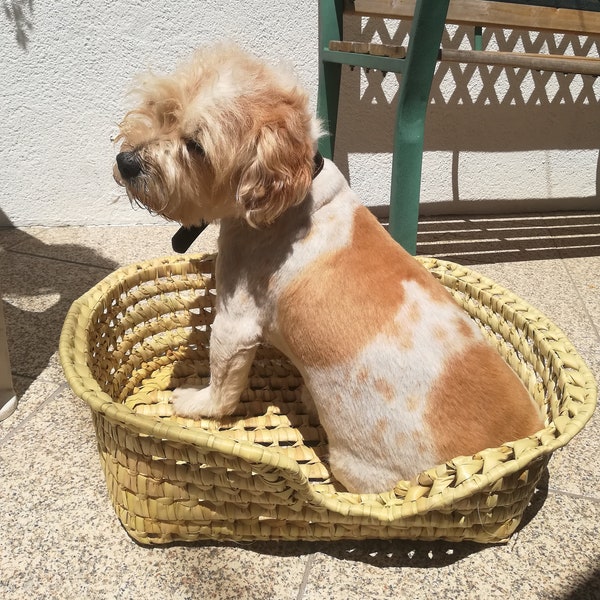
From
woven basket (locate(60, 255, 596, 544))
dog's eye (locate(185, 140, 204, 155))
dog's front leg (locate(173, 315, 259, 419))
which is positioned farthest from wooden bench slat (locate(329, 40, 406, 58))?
dog's front leg (locate(173, 315, 259, 419))

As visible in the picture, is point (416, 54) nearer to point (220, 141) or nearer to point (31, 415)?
point (220, 141)

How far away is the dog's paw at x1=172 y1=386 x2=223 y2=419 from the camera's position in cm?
176

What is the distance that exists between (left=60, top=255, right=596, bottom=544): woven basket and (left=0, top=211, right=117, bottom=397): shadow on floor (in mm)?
369

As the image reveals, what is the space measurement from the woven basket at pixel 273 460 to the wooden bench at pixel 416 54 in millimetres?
574

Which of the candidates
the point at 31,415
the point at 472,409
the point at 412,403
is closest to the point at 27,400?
the point at 31,415

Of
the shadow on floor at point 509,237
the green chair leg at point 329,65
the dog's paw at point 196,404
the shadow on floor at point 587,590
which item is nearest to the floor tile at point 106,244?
the green chair leg at point 329,65

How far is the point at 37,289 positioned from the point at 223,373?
131 cm

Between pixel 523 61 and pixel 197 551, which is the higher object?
pixel 523 61

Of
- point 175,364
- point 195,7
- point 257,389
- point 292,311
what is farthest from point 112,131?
point 292,311

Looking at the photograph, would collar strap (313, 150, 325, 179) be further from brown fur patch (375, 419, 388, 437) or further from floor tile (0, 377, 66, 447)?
floor tile (0, 377, 66, 447)

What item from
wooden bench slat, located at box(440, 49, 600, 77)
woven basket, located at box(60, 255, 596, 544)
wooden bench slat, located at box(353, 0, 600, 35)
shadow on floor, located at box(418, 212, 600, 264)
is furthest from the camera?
shadow on floor, located at box(418, 212, 600, 264)

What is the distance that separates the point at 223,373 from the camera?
64.8 inches

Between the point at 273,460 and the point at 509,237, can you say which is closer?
the point at 273,460

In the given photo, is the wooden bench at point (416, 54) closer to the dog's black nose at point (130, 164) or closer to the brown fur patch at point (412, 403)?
the brown fur patch at point (412, 403)
